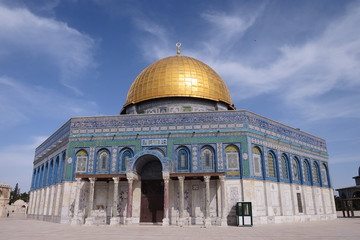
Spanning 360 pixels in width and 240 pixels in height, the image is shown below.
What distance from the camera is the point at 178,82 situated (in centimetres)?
2302

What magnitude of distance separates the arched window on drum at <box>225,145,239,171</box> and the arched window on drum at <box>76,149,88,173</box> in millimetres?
9220

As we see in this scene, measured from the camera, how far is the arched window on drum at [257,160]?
61.9 feet

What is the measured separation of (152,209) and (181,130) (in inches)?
207

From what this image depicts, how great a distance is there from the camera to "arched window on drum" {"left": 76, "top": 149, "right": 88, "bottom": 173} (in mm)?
19625

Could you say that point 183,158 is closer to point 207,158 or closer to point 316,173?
point 207,158

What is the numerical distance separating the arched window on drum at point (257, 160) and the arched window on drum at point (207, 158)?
2.69 meters

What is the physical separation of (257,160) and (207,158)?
3286 mm

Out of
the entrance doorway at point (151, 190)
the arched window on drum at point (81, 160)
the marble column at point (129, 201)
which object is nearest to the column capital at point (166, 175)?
the entrance doorway at point (151, 190)

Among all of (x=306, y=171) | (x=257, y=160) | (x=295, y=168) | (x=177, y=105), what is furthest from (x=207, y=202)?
(x=306, y=171)

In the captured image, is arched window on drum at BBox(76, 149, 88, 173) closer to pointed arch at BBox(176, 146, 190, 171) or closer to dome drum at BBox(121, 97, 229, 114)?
dome drum at BBox(121, 97, 229, 114)

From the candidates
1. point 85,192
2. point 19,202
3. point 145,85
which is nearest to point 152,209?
point 85,192

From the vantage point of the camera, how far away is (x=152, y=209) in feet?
61.1

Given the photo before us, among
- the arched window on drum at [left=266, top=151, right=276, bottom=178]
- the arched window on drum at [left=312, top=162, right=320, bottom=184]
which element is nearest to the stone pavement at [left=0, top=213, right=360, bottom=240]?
the arched window on drum at [left=266, top=151, right=276, bottom=178]

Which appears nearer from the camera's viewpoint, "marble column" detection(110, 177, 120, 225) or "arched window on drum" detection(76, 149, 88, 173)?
"marble column" detection(110, 177, 120, 225)
